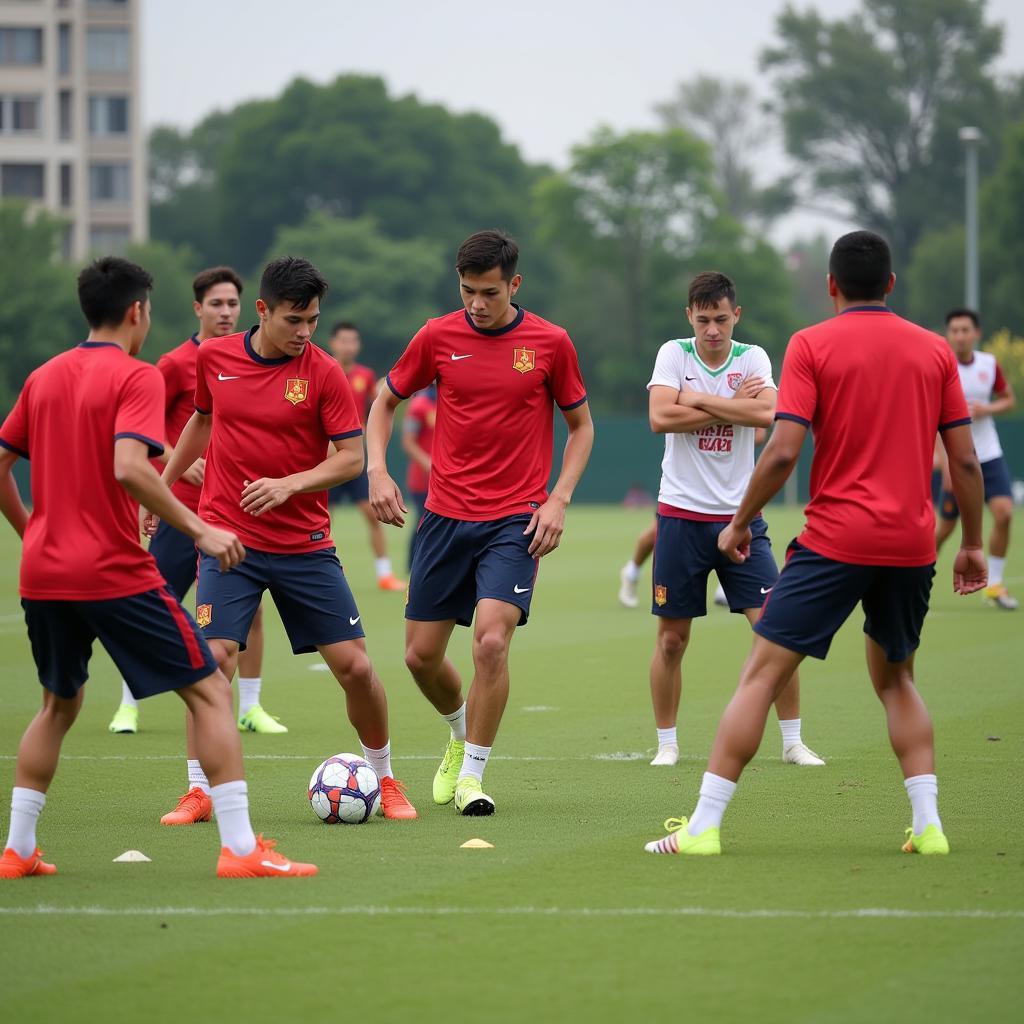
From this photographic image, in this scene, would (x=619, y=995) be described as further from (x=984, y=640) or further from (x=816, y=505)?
(x=984, y=640)

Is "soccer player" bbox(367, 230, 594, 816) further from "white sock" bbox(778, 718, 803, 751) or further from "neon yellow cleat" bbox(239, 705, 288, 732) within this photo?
"neon yellow cleat" bbox(239, 705, 288, 732)

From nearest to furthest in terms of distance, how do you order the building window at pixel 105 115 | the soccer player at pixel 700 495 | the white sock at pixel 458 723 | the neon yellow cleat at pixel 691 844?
1. the neon yellow cleat at pixel 691 844
2. the white sock at pixel 458 723
3. the soccer player at pixel 700 495
4. the building window at pixel 105 115

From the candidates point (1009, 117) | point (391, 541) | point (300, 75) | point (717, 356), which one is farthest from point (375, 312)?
point (717, 356)

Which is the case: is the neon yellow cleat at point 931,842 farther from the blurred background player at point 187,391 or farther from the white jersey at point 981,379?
the white jersey at point 981,379

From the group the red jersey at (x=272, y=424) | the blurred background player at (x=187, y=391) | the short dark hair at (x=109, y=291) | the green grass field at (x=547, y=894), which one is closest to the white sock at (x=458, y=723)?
the green grass field at (x=547, y=894)

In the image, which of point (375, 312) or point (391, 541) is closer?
point (391, 541)

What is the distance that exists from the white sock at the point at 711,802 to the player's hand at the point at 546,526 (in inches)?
61.6

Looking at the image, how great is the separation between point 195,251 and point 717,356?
3439 inches

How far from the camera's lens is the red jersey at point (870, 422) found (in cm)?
654

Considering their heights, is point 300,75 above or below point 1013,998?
above

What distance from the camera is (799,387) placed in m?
6.56

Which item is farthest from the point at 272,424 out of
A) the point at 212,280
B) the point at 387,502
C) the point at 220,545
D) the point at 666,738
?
the point at 666,738

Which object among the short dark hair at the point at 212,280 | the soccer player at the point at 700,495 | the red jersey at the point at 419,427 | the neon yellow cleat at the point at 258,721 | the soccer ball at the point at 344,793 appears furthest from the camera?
the red jersey at the point at 419,427

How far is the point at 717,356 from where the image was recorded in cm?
920
